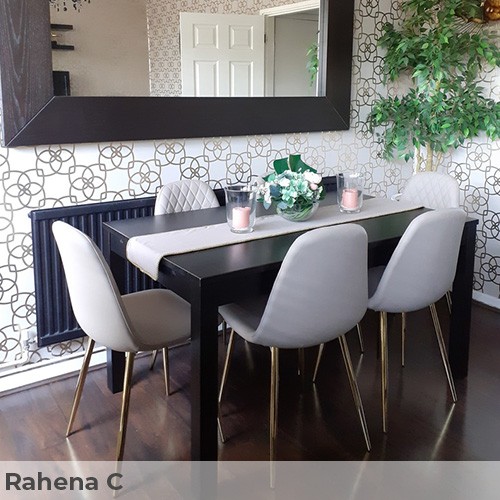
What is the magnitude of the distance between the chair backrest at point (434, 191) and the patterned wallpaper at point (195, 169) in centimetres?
53

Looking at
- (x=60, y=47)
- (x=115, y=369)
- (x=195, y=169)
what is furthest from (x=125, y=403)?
(x=60, y=47)

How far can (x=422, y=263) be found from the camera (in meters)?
2.19

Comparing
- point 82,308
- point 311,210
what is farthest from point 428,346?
point 82,308

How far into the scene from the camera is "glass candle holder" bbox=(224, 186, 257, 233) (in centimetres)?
218

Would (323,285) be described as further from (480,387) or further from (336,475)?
(480,387)

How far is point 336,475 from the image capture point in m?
2.00

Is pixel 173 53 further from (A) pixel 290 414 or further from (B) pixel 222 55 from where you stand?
(A) pixel 290 414

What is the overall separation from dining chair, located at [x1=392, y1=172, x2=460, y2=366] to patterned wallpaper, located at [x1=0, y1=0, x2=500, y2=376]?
1.75 ft

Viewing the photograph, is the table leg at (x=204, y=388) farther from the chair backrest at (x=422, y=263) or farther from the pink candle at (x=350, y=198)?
the pink candle at (x=350, y=198)

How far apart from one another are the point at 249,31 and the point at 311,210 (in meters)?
1.20

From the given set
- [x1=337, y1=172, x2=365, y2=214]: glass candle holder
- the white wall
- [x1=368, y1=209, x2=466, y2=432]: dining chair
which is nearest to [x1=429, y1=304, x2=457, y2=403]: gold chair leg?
[x1=368, y1=209, x2=466, y2=432]: dining chair

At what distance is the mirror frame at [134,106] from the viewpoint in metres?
2.26

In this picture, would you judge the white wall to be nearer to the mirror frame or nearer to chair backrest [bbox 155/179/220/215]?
the mirror frame

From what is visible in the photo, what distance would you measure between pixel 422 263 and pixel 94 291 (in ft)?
3.95
